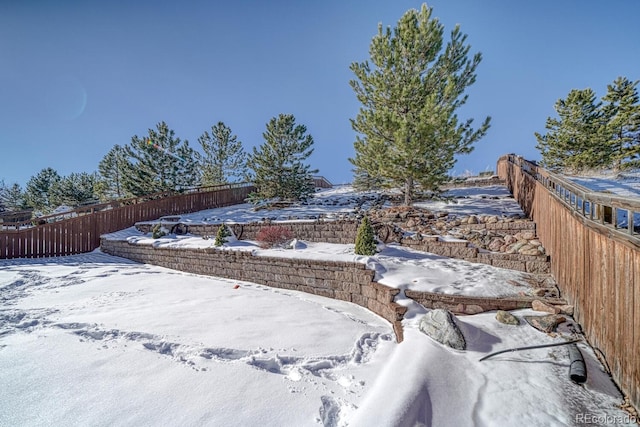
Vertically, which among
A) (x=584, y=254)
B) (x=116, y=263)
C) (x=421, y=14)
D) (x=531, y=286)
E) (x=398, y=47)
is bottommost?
(x=116, y=263)

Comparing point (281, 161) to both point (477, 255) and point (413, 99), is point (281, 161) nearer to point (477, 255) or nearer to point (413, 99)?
point (413, 99)

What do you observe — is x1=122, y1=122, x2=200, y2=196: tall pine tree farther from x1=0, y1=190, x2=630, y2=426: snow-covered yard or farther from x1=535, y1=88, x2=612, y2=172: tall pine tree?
x1=535, y1=88, x2=612, y2=172: tall pine tree

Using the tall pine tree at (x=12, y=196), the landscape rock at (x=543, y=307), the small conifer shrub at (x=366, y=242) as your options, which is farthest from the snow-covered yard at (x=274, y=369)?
the tall pine tree at (x=12, y=196)

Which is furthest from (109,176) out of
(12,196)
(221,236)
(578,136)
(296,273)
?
(578,136)

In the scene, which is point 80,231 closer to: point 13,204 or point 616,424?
point 616,424

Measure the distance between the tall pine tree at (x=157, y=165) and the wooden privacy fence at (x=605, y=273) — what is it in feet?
59.3

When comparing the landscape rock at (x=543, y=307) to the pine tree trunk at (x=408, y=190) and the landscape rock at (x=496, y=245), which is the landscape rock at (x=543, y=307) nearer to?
the landscape rock at (x=496, y=245)

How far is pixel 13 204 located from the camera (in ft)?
97.8

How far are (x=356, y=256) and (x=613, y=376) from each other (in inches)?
164

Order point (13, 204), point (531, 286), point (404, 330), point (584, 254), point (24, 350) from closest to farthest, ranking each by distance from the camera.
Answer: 1. point (24, 350)
2. point (584, 254)
3. point (404, 330)
4. point (531, 286)
5. point (13, 204)

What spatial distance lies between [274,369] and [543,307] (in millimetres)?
4101

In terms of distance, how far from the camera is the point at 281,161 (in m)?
14.7

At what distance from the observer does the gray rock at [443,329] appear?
3463mm

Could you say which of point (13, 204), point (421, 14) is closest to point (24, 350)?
point (421, 14)
